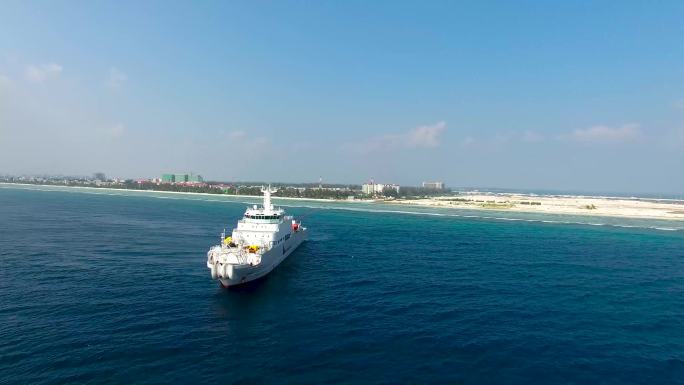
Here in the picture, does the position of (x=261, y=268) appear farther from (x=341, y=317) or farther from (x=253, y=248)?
(x=341, y=317)

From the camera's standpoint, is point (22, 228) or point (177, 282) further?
point (22, 228)

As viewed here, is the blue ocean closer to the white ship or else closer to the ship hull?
the ship hull

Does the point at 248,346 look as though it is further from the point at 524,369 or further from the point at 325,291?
the point at 524,369

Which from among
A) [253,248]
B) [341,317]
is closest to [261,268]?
[253,248]

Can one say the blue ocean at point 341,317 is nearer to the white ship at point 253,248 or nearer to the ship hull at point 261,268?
the ship hull at point 261,268

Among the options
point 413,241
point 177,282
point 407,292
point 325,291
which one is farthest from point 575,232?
point 177,282

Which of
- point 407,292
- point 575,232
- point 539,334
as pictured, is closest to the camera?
point 539,334

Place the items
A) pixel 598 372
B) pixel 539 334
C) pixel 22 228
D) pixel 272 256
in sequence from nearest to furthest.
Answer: pixel 598 372, pixel 539 334, pixel 272 256, pixel 22 228
